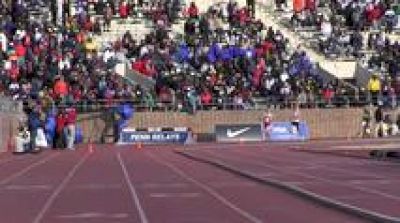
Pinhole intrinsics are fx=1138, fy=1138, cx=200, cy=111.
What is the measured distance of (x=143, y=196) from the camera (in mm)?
16781

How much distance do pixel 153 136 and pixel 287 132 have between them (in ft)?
18.2

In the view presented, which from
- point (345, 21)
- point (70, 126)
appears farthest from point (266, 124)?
point (345, 21)

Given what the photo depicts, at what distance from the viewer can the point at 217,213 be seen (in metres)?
14.2

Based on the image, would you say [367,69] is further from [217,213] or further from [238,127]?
[217,213]

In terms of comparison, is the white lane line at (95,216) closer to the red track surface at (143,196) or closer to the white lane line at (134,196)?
the red track surface at (143,196)

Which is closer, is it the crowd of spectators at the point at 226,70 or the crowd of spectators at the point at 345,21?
the crowd of spectators at the point at 226,70

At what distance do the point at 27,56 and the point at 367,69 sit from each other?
1370 centimetres

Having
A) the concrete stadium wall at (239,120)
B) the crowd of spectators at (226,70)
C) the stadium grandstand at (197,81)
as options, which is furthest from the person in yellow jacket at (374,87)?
the crowd of spectators at (226,70)

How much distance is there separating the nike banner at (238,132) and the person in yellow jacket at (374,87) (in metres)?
4.71

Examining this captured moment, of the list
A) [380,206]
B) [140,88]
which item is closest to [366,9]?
[140,88]

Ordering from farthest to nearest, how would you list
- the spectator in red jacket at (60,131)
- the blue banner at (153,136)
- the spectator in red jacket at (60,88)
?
1. the blue banner at (153,136)
2. the spectator in red jacket at (60,88)
3. the spectator in red jacket at (60,131)

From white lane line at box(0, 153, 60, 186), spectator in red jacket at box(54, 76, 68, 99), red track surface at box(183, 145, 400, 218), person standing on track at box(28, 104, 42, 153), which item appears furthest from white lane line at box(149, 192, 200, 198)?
spectator in red jacket at box(54, 76, 68, 99)

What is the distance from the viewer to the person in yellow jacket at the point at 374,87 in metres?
43.5

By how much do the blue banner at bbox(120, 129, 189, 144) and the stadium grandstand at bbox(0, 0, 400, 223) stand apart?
36 mm
